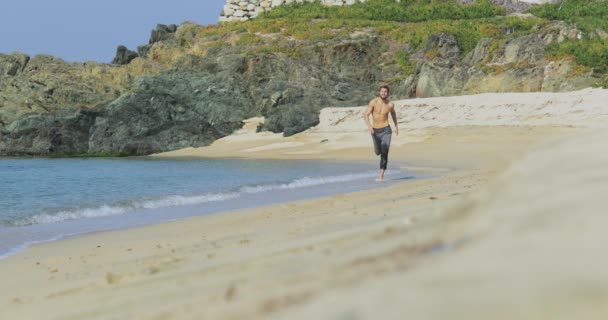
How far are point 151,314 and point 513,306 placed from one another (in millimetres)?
1780

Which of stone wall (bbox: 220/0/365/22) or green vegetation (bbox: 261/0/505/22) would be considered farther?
stone wall (bbox: 220/0/365/22)

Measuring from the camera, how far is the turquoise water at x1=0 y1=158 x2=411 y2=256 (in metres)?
8.45

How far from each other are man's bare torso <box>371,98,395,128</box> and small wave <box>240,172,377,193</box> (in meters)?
1.33

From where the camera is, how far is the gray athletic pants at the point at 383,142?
12.2m

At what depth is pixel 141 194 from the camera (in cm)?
1139

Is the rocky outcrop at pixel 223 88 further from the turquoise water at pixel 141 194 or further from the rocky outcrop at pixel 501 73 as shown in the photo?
the turquoise water at pixel 141 194

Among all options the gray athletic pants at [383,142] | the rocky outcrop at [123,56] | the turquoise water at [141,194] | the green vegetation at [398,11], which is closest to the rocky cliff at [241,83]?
the rocky outcrop at [123,56]

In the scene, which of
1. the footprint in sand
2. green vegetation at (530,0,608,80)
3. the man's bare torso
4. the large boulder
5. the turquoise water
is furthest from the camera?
the large boulder

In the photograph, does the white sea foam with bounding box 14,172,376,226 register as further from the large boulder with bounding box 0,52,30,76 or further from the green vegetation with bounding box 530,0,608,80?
the large boulder with bounding box 0,52,30,76

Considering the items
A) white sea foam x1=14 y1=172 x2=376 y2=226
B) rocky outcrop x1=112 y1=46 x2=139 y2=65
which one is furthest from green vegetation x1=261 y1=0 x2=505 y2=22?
white sea foam x1=14 y1=172 x2=376 y2=226

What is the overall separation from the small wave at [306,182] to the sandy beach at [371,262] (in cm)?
386

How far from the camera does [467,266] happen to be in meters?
1.52

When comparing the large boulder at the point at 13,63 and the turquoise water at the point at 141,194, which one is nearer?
the turquoise water at the point at 141,194

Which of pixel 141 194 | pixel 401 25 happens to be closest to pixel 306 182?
pixel 141 194
